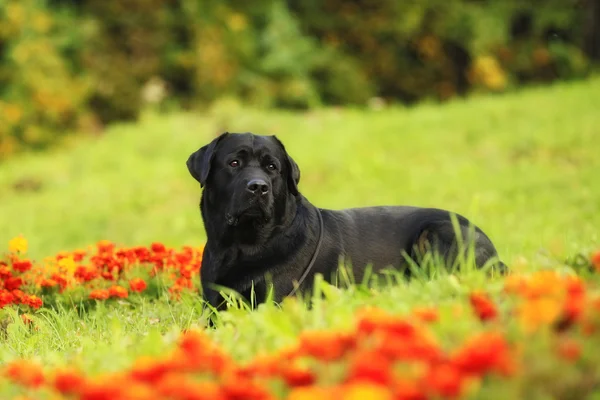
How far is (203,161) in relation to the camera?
15.8 ft

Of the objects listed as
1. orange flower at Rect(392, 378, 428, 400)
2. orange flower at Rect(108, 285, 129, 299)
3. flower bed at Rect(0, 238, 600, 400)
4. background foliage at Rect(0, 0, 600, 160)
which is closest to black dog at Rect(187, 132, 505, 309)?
orange flower at Rect(108, 285, 129, 299)

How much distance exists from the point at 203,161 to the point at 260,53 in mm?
16943

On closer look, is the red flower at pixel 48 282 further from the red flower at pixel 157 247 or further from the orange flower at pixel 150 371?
the orange flower at pixel 150 371

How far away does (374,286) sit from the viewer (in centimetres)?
399

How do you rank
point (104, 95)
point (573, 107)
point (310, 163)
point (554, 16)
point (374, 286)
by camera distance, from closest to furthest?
point (374, 286) < point (310, 163) < point (573, 107) < point (104, 95) < point (554, 16)

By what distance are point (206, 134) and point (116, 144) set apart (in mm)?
2047

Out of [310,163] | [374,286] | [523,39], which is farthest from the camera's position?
[523,39]

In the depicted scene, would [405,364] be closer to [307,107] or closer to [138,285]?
[138,285]

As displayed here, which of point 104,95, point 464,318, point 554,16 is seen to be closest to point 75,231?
point 104,95

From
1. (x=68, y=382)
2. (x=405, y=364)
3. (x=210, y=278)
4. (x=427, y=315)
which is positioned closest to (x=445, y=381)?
(x=405, y=364)

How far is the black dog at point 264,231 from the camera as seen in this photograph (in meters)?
4.62

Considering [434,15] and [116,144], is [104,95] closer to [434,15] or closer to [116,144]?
[116,144]

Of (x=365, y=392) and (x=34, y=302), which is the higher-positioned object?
(x=365, y=392)

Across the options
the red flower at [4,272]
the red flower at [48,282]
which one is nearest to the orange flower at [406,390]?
the red flower at [48,282]
